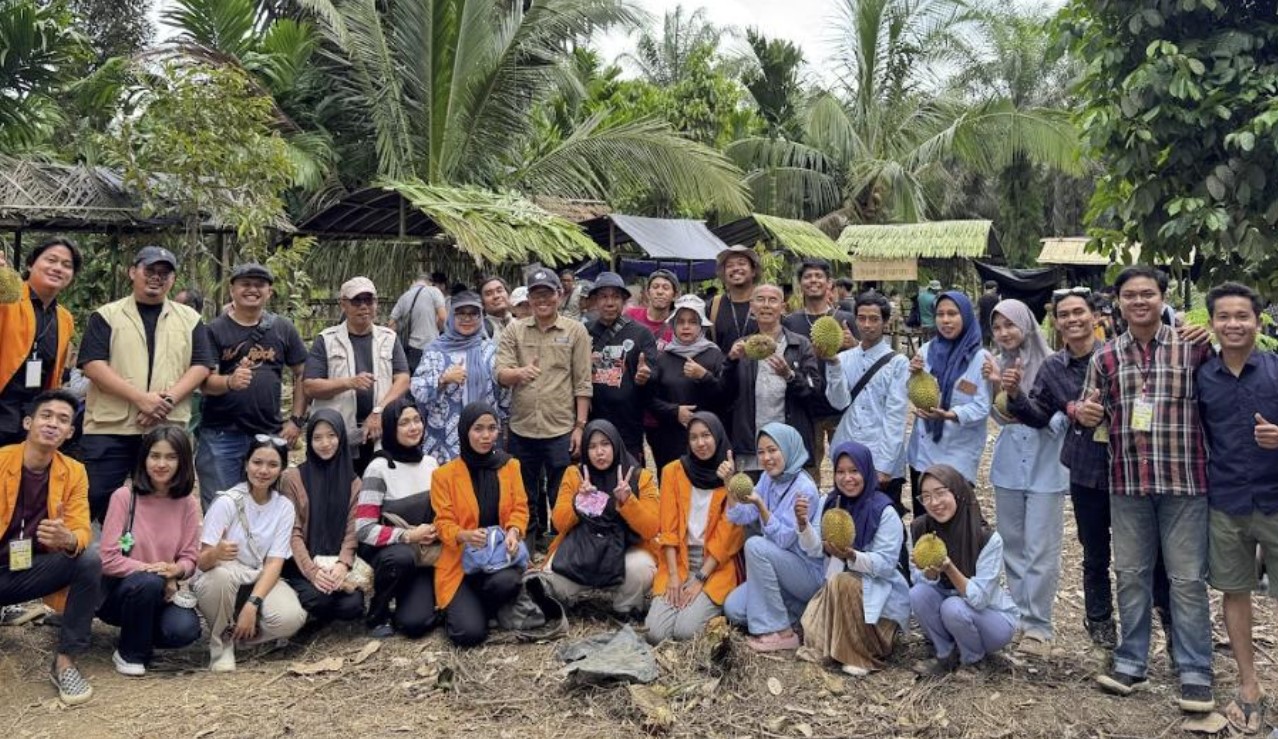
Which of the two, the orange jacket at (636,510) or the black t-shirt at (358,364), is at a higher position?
the black t-shirt at (358,364)

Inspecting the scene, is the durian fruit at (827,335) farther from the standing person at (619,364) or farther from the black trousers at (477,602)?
the black trousers at (477,602)

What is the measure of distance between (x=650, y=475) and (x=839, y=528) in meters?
1.17

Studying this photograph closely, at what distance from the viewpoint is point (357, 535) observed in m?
5.01

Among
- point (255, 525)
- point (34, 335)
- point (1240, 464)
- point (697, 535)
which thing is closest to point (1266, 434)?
point (1240, 464)

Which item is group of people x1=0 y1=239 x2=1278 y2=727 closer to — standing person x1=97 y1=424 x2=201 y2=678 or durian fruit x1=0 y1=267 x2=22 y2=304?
standing person x1=97 y1=424 x2=201 y2=678

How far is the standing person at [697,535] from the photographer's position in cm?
493

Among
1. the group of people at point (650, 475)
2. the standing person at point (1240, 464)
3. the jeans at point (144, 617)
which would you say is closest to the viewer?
the standing person at point (1240, 464)

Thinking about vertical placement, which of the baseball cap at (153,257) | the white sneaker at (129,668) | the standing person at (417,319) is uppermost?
the baseball cap at (153,257)

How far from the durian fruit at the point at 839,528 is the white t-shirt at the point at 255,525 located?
2601mm

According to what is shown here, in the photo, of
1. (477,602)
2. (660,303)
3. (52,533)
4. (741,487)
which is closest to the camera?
(52,533)

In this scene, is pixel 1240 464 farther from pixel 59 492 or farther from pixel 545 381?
pixel 59 492

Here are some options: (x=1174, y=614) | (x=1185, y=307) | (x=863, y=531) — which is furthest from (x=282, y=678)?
(x=1185, y=307)

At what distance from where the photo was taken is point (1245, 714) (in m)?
3.92

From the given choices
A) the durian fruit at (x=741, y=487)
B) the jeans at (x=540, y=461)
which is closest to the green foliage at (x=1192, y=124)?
the durian fruit at (x=741, y=487)
